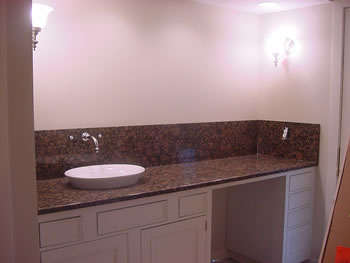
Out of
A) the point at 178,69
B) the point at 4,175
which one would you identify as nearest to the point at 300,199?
the point at 178,69

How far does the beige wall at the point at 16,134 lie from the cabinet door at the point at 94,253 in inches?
9.7

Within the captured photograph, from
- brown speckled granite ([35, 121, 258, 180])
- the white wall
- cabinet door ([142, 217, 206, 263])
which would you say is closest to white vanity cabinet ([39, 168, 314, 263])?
cabinet door ([142, 217, 206, 263])

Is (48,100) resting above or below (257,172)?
above

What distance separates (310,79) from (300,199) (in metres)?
0.97

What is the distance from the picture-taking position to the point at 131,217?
2.13 m

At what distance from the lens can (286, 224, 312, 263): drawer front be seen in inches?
119

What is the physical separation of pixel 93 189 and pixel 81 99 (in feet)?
2.21

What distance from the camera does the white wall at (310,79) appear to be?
3.04m

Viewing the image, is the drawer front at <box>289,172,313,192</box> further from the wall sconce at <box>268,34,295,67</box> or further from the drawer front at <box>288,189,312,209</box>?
the wall sconce at <box>268,34,295,67</box>

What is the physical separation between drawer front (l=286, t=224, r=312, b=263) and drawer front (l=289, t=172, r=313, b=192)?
334mm

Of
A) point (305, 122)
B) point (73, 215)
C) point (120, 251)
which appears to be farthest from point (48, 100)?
point (305, 122)

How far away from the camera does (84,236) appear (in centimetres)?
197

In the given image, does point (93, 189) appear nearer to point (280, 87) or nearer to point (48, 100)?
point (48, 100)

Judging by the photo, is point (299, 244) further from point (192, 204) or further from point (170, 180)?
point (170, 180)
